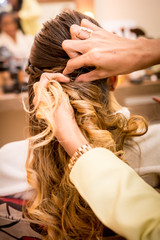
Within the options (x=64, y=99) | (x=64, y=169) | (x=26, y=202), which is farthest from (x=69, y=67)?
(x=26, y=202)

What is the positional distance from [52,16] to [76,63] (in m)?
1.68

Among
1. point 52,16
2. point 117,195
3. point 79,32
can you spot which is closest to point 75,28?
point 79,32

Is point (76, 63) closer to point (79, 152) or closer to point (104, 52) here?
point (104, 52)

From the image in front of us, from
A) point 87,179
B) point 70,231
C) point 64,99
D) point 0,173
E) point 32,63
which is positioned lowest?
point 70,231

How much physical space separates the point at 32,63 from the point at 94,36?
0.23m

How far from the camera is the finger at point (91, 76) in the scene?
63 centimetres

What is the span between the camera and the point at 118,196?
16.6 inches

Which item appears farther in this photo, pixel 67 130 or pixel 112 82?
pixel 112 82

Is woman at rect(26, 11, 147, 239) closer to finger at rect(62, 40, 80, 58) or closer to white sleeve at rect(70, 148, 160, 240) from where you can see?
finger at rect(62, 40, 80, 58)

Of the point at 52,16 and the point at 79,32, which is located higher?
the point at 52,16

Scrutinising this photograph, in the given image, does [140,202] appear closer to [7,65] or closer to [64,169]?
[64,169]

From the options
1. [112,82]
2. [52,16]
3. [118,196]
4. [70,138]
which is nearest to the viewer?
[118,196]

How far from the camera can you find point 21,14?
2.41 m

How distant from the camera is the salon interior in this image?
2.14 metres
